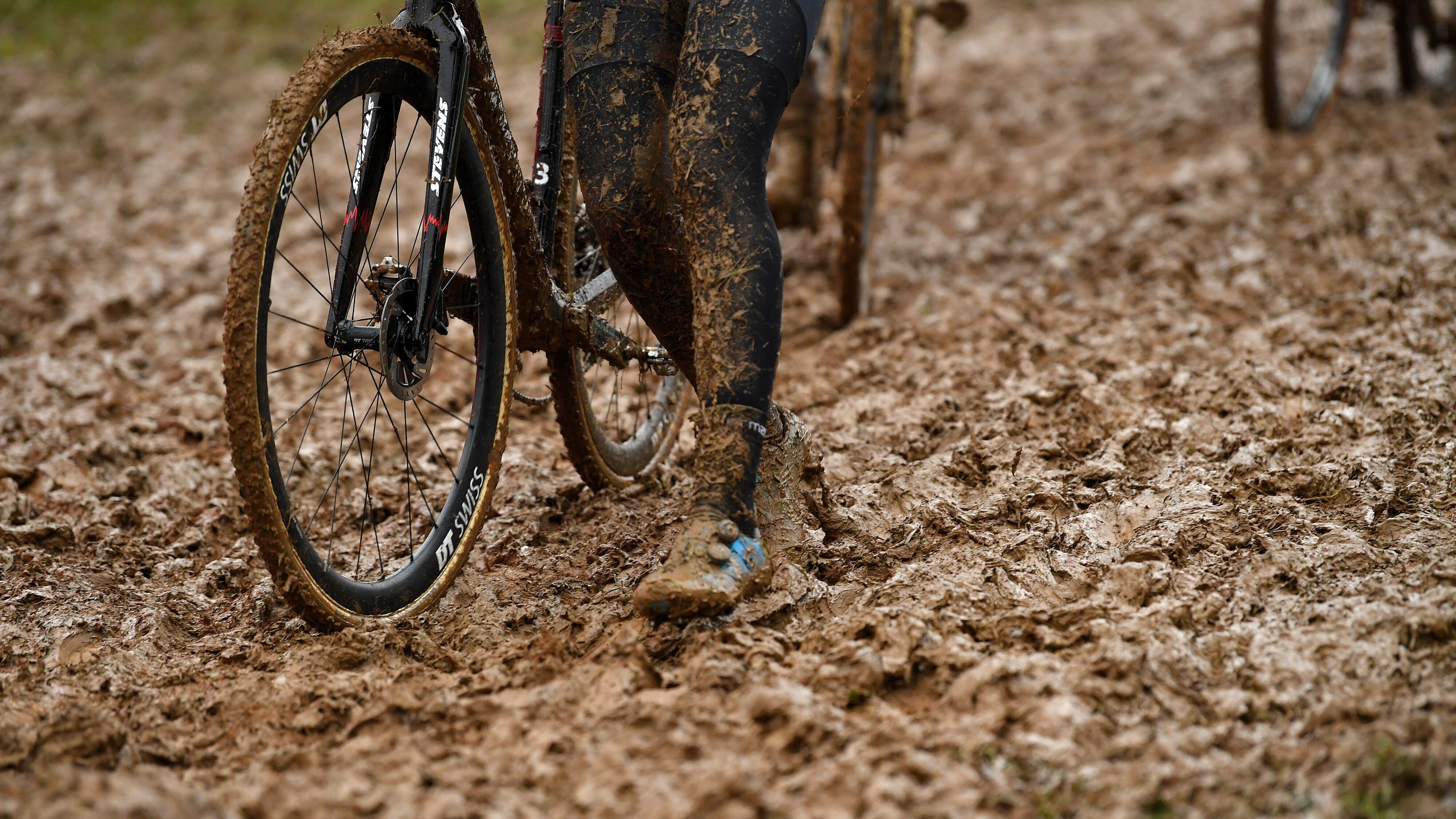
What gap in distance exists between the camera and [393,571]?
2.00 metres

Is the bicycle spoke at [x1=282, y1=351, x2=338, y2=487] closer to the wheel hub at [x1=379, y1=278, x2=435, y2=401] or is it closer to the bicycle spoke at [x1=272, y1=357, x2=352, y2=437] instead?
the bicycle spoke at [x1=272, y1=357, x2=352, y2=437]

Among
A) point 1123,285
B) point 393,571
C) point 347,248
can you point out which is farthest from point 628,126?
point 1123,285

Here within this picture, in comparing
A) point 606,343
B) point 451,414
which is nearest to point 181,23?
point 451,414

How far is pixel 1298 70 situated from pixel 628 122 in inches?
211

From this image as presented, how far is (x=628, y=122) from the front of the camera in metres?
1.75

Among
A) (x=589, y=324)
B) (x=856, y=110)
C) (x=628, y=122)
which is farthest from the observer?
(x=856, y=110)

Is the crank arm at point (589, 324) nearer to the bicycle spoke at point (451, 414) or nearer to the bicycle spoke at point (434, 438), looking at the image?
the bicycle spoke at point (451, 414)

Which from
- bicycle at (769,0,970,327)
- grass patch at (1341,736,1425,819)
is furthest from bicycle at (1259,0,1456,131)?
grass patch at (1341,736,1425,819)

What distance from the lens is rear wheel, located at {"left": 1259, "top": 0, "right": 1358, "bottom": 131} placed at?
4605mm

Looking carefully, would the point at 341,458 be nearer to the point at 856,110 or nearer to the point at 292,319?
the point at 292,319

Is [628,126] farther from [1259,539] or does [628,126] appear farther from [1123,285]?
[1123,285]

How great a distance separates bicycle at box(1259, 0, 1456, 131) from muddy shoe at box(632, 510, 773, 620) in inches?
163

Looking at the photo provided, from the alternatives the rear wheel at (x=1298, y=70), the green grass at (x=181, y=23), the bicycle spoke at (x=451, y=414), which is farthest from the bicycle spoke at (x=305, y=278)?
the rear wheel at (x=1298, y=70)

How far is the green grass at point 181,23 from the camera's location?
6.89m
